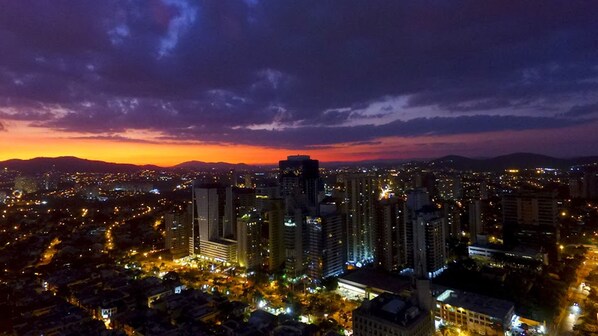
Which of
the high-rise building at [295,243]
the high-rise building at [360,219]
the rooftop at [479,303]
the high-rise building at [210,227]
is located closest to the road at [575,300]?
the rooftop at [479,303]

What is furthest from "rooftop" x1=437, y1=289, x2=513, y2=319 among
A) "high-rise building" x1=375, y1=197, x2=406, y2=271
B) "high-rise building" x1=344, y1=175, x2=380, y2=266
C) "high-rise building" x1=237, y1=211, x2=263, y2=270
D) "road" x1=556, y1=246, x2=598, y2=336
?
"high-rise building" x1=237, y1=211, x2=263, y2=270

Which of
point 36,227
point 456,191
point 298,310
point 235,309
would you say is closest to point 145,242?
point 36,227

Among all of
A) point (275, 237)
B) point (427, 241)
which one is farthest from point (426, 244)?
point (275, 237)

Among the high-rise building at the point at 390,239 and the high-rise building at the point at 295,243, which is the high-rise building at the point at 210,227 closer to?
the high-rise building at the point at 295,243

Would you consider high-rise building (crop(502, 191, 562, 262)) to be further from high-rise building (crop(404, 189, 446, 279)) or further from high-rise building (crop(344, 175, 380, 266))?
high-rise building (crop(344, 175, 380, 266))

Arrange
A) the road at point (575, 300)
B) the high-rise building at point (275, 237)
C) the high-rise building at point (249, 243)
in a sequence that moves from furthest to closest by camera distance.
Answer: the high-rise building at point (249, 243), the high-rise building at point (275, 237), the road at point (575, 300)

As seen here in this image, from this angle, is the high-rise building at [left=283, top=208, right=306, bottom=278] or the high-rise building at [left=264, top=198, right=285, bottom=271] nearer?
the high-rise building at [left=283, top=208, right=306, bottom=278]
